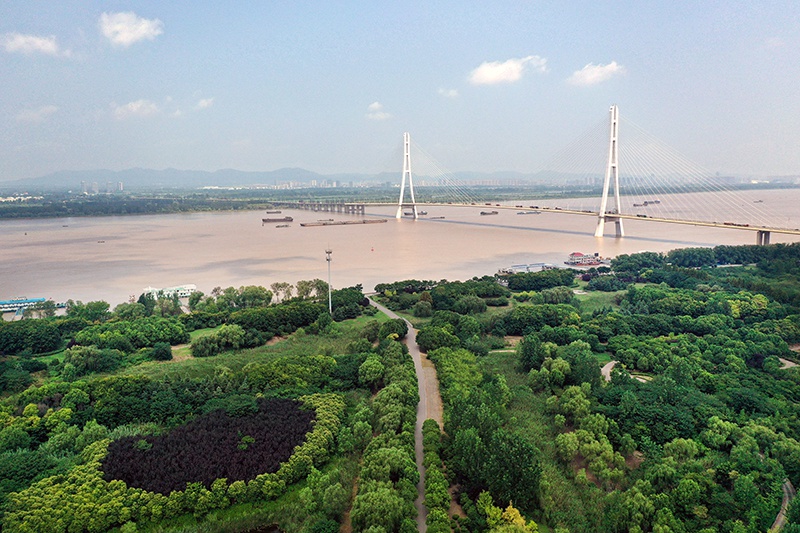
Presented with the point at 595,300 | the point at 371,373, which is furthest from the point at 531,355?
the point at 595,300

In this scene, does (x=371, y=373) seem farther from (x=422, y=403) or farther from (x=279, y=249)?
(x=279, y=249)

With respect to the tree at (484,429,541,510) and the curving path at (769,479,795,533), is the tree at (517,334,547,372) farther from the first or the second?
the curving path at (769,479,795,533)

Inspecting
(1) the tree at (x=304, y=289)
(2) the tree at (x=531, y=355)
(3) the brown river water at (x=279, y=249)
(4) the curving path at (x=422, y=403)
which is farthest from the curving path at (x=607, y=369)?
(3) the brown river water at (x=279, y=249)

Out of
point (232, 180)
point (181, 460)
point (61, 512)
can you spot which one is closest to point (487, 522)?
point (181, 460)

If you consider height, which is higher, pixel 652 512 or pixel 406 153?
pixel 406 153

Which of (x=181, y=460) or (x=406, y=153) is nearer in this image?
(x=181, y=460)

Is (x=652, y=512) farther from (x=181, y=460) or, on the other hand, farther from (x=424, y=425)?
(x=181, y=460)
